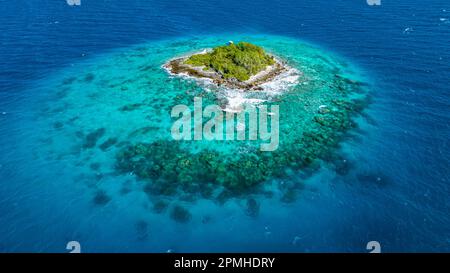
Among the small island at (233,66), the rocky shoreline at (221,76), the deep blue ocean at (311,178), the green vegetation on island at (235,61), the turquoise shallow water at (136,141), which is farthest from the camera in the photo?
the green vegetation on island at (235,61)

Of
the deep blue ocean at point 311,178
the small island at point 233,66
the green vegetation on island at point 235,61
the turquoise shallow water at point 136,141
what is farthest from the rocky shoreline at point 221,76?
the deep blue ocean at point 311,178

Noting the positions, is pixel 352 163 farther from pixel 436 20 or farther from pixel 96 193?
pixel 436 20

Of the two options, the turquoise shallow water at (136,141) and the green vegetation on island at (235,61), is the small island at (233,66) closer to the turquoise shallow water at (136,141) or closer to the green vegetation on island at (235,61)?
the green vegetation on island at (235,61)

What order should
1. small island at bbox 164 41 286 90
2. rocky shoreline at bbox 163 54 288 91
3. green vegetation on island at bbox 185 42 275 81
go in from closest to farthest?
1. rocky shoreline at bbox 163 54 288 91
2. small island at bbox 164 41 286 90
3. green vegetation on island at bbox 185 42 275 81

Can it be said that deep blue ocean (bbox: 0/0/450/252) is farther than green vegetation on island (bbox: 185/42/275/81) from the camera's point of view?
No

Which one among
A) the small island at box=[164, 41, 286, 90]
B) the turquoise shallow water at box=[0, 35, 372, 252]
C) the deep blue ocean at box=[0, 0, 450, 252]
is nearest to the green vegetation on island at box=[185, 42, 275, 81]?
the small island at box=[164, 41, 286, 90]

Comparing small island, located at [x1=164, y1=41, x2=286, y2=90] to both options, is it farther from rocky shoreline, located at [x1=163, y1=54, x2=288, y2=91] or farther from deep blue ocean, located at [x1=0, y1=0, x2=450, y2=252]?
deep blue ocean, located at [x1=0, y1=0, x2=450, y2=252]

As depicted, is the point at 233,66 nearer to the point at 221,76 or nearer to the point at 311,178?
the point at 221,76
